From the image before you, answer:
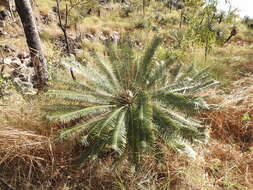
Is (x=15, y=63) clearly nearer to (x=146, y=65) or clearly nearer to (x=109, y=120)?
(x=146, y=65)

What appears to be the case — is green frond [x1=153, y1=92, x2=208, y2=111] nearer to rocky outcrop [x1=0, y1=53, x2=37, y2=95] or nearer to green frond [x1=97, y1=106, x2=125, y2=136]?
green frond [x1=97, y1=106, x2=125, y2=136]

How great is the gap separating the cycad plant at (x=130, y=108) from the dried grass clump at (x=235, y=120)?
36cm

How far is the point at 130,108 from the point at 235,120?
111 centimetres

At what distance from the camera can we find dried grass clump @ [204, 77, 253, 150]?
6.45 ft

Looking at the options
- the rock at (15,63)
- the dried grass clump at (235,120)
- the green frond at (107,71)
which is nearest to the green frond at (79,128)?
the green frond at (107,71)

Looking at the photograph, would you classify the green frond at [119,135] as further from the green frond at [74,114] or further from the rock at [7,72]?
the rock at [7,72]

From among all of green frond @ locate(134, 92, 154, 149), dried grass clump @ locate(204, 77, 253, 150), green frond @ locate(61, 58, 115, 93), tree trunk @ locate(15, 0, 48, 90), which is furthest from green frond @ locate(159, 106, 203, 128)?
tree trunk @ locate(15, 0, 48, 90)

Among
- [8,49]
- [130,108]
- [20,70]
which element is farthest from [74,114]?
[8,49]

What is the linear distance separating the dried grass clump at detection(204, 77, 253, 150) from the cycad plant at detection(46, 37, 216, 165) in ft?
1.19

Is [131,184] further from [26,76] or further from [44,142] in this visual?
[26,76]

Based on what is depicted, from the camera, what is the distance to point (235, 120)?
82.3 inches

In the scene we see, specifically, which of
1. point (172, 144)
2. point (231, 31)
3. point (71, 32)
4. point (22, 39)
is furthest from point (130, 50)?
point (231, 31)

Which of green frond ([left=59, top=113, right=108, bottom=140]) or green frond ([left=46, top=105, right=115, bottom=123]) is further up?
green frond ([left=46, top=105, right=115, bottom=123])

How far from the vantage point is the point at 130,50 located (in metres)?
2.33
